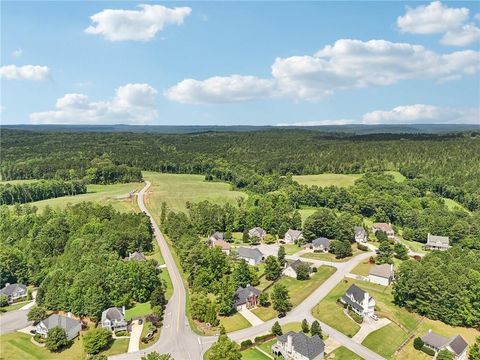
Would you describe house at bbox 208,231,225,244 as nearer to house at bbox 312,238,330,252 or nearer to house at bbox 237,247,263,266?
house at bbox 237,247,263,266

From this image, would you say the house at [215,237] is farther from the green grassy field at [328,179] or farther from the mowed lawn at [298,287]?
the green grassy field at [328,179]

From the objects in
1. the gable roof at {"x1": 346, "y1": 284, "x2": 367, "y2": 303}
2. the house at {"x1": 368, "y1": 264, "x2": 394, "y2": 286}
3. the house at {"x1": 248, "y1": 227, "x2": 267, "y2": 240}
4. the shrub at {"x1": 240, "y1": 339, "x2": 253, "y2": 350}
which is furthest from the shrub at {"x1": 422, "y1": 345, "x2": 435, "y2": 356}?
the house at {"x1": 248, "y1": 227, "x2": 267, "y2": 240}

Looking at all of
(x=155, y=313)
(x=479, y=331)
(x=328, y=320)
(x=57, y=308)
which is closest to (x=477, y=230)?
(x=479, y=331)

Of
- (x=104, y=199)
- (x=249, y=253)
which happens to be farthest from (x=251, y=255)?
(x=104, y=199)

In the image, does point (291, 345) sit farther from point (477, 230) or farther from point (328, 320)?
point (477, 230)

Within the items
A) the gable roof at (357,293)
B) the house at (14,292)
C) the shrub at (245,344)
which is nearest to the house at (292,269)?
the gable roof at (357,293)

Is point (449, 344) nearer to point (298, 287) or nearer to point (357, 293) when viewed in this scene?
point (357, 293)
